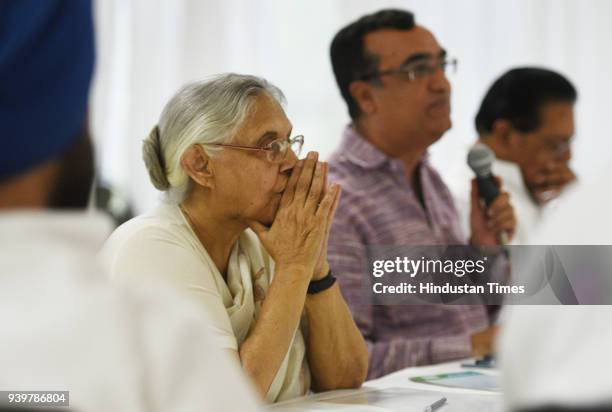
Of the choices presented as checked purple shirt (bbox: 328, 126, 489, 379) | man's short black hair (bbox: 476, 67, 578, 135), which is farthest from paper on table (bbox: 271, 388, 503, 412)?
man's short black hair (bbox: 476, 67, 578, 135)

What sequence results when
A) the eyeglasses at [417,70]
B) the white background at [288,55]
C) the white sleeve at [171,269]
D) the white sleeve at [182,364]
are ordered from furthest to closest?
the white background at [288,55] < the eyeglasses at [417,70] < the white sleeve at [171,269] < the white sleeve at [182,364]

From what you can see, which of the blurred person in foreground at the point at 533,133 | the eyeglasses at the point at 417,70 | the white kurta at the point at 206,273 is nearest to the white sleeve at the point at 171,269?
the white kurta at the point at 206,273

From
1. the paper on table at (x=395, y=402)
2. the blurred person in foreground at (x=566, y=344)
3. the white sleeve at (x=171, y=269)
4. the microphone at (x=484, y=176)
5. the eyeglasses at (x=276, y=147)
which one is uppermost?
the blurred person in foreground at (x=566, y=344)

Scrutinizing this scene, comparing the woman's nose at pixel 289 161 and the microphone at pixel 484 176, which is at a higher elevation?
the woman's nose at pixel 289 161

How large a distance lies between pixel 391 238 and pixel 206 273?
2.63ft

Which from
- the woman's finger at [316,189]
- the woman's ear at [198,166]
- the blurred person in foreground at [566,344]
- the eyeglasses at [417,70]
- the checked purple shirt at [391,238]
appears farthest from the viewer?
the eyeglasses at [417,70]

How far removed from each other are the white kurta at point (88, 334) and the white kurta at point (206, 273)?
2.65ft

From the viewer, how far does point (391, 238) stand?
2326 mm

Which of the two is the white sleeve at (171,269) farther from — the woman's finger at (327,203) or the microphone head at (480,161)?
the microphone head at (480,161)

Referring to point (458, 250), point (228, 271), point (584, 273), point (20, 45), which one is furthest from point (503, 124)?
point (20, 45)

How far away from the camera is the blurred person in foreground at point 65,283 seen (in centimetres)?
60

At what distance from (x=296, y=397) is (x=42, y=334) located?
122 cm

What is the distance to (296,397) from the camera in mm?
1774

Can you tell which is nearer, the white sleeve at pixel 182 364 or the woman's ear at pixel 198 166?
the white sleeve at pixel 182 364
